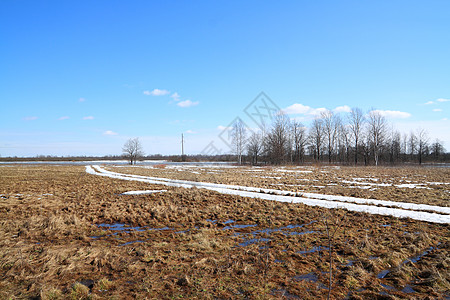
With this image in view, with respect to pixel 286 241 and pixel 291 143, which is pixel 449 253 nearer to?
pixel 286 241

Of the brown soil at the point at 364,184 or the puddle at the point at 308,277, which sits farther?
the brown soil at the point at 364,184

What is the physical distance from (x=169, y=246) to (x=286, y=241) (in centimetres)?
300

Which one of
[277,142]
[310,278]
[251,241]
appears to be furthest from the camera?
[277,142]

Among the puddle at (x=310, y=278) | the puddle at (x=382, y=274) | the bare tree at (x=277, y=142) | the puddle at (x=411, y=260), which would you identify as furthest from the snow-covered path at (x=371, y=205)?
the bare tree at (x=277, y=142)

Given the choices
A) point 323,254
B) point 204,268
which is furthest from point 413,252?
point 204,268

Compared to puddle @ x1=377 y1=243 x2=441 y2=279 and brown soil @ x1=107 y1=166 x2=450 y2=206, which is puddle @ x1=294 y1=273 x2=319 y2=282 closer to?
puddle @ x1=377 y1=243 x2=441 y2=279

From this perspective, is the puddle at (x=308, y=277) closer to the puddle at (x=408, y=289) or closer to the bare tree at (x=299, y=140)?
the puddle at (x=408, y=289)

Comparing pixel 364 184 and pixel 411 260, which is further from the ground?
pixel 364 184

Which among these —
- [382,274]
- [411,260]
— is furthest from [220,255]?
[411,260]

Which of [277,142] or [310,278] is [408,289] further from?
[277,142]

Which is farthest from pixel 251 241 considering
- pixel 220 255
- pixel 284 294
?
pixel 284 294

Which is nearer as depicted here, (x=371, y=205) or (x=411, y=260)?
(x=411, y=260)

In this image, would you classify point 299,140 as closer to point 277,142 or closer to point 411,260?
point 277,142

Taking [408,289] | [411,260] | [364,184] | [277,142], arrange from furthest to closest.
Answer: [277,142] < [364,184] < [411,260] < [408,289]
